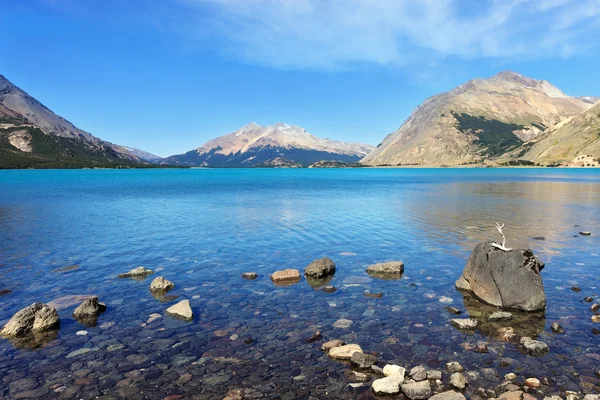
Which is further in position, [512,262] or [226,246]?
[226,246]

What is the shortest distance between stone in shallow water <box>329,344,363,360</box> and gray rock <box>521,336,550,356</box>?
7.68 metres

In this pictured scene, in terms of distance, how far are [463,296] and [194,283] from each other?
735 inches

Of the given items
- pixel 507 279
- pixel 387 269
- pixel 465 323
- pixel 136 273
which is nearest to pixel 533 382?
pixel 465 323

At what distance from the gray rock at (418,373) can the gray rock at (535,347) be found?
559 cm

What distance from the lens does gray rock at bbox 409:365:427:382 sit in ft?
50.5

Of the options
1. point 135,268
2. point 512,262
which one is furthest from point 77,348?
point 512,262

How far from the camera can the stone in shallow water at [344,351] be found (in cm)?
1720

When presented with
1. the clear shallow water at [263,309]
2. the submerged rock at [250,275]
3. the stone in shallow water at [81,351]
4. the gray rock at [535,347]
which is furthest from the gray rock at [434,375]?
the submerged rock at [250,275]

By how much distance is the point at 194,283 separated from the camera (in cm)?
2841

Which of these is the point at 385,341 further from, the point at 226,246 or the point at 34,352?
the point at 226,246

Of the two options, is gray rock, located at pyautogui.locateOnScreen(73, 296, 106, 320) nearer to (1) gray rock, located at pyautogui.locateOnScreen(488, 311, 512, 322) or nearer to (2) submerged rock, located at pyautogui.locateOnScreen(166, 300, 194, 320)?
(2) submerged rock, located at pyautogui.locateOnScreen(166, 300, 194, 320)

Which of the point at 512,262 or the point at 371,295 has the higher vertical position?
the point at 512,262

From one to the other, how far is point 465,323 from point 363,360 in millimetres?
7218

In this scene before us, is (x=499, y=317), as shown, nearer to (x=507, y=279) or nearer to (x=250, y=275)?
(x=507, y=279)
